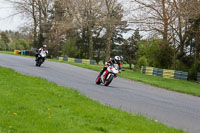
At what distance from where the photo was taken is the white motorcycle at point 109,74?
15.5 meters

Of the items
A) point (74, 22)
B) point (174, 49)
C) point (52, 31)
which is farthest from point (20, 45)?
point (174, 49)

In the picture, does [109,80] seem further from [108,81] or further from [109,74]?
[109,74]

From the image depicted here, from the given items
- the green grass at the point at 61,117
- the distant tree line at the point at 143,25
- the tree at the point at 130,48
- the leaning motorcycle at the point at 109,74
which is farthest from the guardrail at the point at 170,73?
the tree at the point at 130,48

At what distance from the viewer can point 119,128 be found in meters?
6.30

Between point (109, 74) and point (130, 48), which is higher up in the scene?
point (130, 48)

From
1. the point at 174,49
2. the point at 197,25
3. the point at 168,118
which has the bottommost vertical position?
the point at 168,118

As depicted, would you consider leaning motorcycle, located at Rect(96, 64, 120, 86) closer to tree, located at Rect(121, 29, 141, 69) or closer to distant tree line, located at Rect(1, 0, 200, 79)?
distant tree line, located at Rect(1, 0, 200, 79)

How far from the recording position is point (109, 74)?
51.5 feet

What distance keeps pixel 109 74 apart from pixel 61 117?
9.08 meters

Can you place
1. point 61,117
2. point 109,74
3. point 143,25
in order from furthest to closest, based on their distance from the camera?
point 143,25 → point 109,74 → point 61,117

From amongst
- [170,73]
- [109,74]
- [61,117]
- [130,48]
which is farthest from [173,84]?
[130,48]

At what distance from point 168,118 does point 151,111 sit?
3.03ft

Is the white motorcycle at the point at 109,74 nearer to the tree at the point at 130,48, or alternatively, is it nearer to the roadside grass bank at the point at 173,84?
the roadside grass bank at the point at 173,84

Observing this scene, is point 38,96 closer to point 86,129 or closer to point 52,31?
point 86,129
